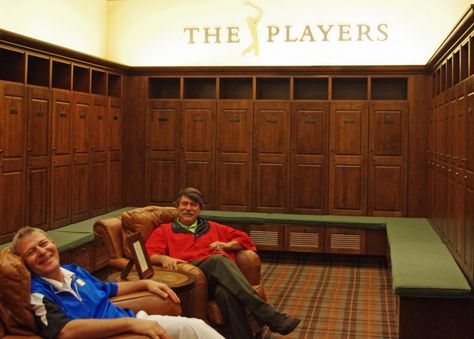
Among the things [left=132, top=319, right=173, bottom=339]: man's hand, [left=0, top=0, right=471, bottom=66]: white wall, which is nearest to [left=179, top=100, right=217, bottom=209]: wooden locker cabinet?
[left=0, top=0, right=471, bottom=66]: white wall

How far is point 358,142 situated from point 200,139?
1.95 metres

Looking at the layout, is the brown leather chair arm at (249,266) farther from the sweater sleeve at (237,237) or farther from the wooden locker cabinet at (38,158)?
the wooden locker cabinet at (38,158)

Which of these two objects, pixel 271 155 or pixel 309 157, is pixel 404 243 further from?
pixel 271 155

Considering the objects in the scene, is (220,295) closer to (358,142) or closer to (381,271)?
(381,271)

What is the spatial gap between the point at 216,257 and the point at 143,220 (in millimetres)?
736

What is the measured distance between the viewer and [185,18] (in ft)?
27.4

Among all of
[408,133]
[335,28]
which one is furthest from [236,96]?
[408,133]

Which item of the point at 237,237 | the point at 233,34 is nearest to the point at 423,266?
the point at 237,237

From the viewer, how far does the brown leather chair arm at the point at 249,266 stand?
455 cm

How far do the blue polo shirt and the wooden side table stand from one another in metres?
0.48

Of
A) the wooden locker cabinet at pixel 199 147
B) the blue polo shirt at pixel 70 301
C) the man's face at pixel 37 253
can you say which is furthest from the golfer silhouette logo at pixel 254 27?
the man's face at pixel 37 253

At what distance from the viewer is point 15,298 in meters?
2.63

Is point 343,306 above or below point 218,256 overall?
below

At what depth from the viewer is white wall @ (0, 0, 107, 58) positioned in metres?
6.38
